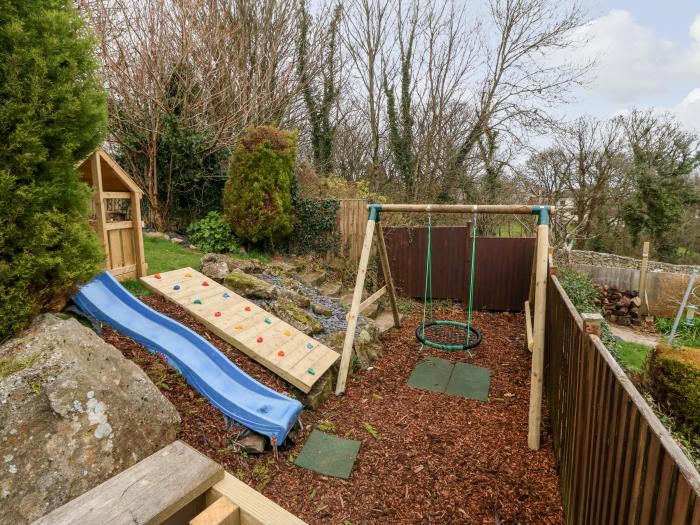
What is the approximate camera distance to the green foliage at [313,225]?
8164 millimetres

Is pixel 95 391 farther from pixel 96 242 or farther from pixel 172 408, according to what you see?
pixel 96 242

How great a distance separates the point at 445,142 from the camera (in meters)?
12.5

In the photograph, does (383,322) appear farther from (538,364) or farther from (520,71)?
(520,71)

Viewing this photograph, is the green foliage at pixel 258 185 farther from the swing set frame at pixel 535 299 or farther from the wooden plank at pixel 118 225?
the swing set frame at pixel 535 299

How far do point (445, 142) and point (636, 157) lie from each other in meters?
7.34

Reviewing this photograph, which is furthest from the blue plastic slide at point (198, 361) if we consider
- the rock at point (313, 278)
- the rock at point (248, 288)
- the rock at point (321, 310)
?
the rock at point (313, 278)

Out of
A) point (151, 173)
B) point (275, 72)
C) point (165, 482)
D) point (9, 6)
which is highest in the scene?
point (275, 72)

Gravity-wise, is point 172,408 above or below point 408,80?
below

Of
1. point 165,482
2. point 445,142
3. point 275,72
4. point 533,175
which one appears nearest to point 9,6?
point 165,482

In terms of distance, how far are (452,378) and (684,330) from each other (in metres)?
6.85

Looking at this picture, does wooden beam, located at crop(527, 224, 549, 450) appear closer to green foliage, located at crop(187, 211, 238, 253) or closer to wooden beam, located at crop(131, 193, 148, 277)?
wooden beam, located at crop(131, 193, 148, 277)

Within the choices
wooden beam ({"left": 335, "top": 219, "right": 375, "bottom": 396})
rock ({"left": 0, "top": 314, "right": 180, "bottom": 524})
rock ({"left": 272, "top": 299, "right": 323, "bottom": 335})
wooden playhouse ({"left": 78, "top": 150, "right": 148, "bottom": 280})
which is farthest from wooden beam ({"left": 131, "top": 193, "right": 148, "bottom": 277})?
wooden beam ({"left": 335, "top": 219, "right": 375, "bottom": 396})

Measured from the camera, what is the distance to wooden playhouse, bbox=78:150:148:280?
13.7ft

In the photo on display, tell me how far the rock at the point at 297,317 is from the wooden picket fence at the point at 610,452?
2.75 m
